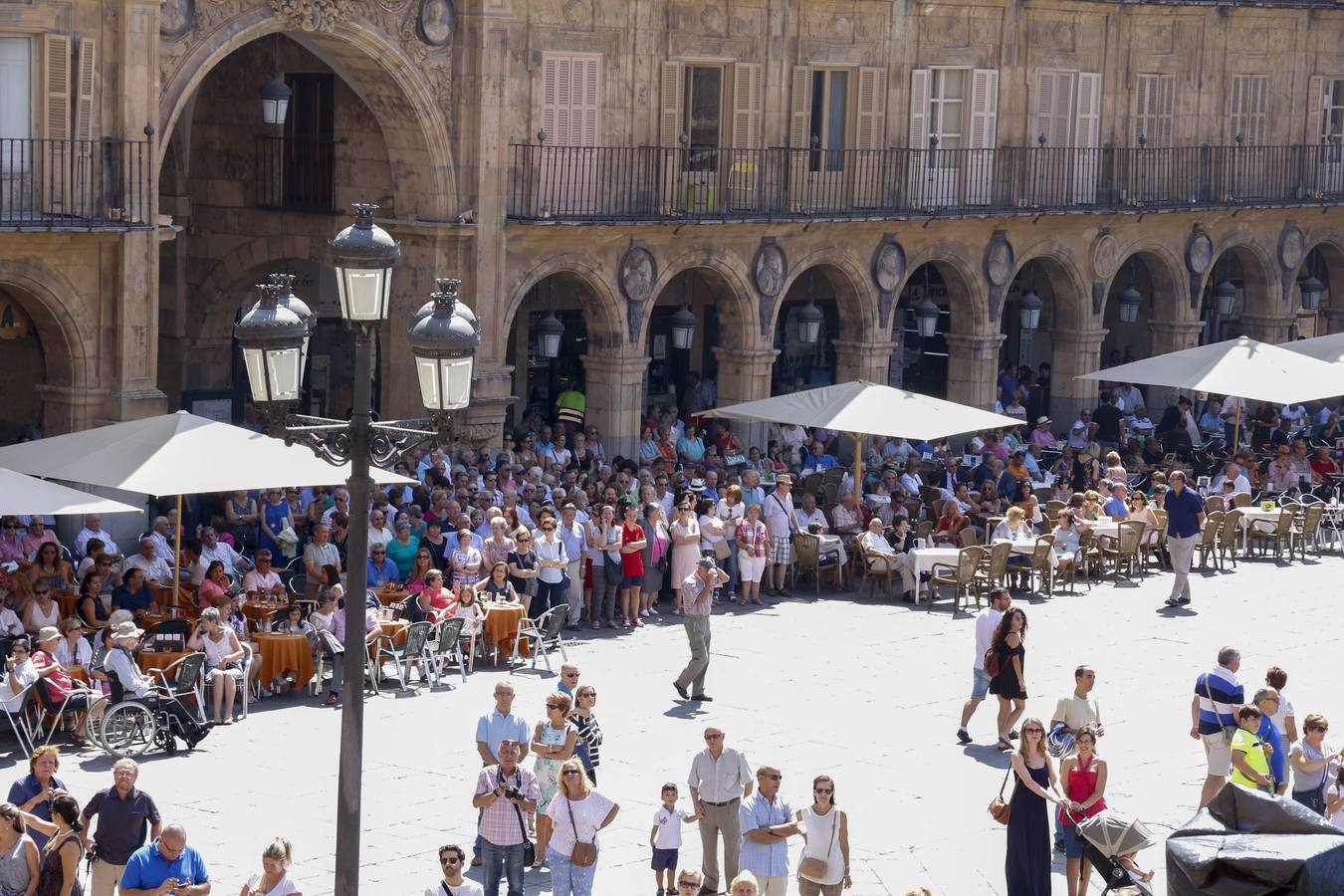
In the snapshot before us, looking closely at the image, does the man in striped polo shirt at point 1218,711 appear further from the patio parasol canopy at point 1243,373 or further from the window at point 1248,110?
the window at point 1248,110

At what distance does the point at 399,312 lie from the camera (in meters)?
28.4

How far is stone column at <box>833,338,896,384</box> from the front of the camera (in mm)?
33312

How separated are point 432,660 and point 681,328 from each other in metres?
12.6

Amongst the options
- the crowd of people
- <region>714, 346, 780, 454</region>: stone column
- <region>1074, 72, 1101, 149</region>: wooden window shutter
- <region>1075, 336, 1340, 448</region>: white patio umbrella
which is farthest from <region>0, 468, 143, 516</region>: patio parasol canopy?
<region>1074, 72, 1101, 149</region>: wooden window shutter

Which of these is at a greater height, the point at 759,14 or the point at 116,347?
the point at 759,14

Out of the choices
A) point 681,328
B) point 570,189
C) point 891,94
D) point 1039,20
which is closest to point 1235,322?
point 1039,20

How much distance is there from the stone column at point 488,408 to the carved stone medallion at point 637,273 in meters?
2.52

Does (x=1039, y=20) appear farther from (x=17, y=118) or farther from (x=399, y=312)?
(x=17, y=118)

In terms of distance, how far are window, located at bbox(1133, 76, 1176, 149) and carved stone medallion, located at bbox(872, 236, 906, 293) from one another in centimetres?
605

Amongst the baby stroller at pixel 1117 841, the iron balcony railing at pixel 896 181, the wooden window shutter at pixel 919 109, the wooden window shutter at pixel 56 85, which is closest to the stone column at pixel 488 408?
the iron balcony railing at pixel 896 181

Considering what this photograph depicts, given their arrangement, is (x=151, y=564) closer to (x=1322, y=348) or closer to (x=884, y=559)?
(x=884, y=559)

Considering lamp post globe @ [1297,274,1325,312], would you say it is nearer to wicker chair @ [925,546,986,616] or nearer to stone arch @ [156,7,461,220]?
wicker chair @ [925,546,986,616]

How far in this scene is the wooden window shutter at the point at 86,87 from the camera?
75.9ft

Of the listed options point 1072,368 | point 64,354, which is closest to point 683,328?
point 1072,368
